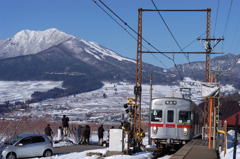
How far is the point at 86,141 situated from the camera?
1428 inches

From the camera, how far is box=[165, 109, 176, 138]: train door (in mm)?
25969

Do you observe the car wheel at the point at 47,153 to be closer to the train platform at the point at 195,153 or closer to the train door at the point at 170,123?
the train door at the point at 170,123

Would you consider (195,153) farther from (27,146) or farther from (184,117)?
(27,146)

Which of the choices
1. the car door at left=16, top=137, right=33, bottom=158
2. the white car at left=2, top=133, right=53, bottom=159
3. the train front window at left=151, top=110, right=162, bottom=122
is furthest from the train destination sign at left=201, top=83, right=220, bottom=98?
the car door at left=16, top=137, right=33, bottom=158

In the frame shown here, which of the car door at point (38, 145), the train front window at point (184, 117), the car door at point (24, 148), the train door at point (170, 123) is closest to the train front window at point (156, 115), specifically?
the train door at point (170, 123)

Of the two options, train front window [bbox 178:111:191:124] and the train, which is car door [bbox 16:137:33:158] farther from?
train front window [bbox 178:111:191:124]

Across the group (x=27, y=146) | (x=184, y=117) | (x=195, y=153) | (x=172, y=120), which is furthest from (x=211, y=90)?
(x=27, y=146)

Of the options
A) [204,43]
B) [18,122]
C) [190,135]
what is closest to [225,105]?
[204,43]

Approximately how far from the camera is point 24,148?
23500 mm

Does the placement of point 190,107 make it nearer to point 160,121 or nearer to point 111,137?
point 160,121

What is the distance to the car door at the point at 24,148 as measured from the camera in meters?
23.2

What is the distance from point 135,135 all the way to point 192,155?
278 inches

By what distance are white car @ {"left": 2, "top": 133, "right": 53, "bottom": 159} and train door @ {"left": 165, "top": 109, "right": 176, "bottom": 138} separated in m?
6.67

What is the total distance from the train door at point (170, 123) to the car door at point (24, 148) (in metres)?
7.70
